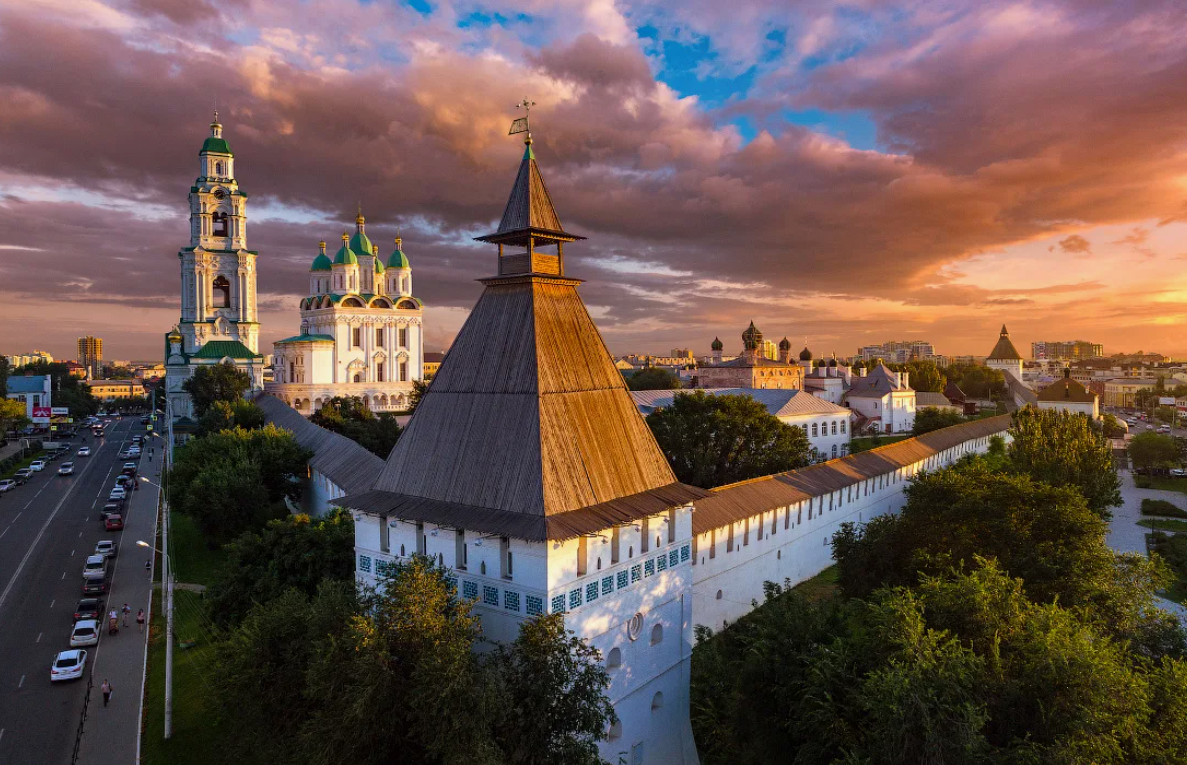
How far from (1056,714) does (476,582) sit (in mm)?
11308

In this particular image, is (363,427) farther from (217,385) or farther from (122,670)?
(122,670)

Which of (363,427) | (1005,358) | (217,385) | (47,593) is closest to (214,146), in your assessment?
(217,385)

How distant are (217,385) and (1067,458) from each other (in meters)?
65.5

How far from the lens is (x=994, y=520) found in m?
24.8

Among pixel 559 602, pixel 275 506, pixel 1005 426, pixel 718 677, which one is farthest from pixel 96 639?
pixel 1005 426

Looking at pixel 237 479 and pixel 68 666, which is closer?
pixel 68 666

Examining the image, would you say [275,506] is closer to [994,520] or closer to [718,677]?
[718,677]

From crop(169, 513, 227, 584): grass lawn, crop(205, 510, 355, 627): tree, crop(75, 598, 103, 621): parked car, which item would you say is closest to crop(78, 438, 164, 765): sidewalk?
crop(75, 598, 103, 621): parked car

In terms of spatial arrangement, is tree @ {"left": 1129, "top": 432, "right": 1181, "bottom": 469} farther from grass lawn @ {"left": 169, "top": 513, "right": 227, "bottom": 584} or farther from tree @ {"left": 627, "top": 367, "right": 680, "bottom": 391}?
grass lawn @ {"left": 169, "top": 513, "right": 227, "bottom": 584}

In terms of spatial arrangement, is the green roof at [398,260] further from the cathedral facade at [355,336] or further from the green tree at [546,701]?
the green tree at [546,701]

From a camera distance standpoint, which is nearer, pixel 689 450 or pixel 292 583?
pixel 292 583

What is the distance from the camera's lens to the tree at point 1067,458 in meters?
39.0

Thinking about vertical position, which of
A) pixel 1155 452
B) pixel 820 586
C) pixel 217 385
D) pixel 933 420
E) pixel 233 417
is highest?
pixel 217 385

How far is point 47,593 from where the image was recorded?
101 feet
